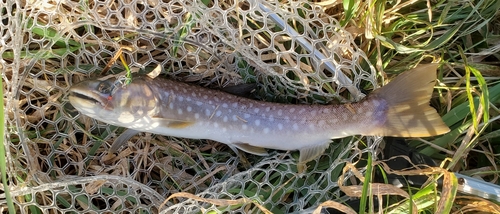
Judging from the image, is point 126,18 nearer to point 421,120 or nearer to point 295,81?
point 295,81

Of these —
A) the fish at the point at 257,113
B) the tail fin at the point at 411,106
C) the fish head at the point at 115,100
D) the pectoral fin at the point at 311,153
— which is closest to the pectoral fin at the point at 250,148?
the fish at the point at 257,113

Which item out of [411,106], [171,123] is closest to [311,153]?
[411,106]

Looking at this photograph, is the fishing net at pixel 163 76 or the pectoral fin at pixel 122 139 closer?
the fishing net at pixel 163 76

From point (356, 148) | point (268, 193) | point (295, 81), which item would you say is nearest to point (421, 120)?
point (356, 148)

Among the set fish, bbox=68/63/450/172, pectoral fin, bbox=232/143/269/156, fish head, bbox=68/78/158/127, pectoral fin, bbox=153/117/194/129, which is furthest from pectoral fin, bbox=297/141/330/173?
fish head, bbox=68/78/158/127

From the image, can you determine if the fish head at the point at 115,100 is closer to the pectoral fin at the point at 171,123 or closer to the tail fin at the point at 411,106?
the pectoral fin at the point at 171,123

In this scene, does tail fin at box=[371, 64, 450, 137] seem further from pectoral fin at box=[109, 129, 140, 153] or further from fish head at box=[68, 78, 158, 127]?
pectoral fin at box=[109, 129, 140, 153]
